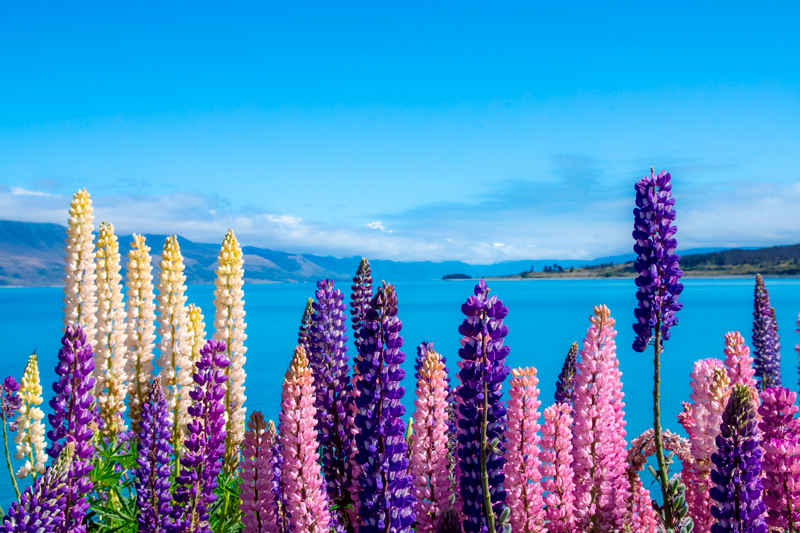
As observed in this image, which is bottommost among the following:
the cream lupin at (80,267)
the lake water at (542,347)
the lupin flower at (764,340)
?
the lake water at (542,347)

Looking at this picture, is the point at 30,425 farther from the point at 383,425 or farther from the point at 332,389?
the point at 383,425

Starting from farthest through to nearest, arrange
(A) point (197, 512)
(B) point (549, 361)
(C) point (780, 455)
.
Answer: (B) point (549, 361)
(A) point (197, 512)
(C) point (780, 455)

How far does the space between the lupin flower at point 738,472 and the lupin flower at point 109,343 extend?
20.1 ft

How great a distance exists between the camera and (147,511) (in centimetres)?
404

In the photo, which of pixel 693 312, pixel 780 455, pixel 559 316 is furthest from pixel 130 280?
pixel 693 312

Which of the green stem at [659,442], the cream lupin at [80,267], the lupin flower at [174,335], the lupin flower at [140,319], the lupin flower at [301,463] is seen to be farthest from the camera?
the lupin flower at [140,319]

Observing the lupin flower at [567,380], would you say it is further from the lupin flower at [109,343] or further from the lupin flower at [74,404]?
the lupin flower at [109,343]

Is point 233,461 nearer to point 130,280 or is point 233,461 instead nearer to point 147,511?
point 147,511

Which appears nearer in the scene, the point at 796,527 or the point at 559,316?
the point at 796,527

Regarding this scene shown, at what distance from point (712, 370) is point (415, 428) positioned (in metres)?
2.11

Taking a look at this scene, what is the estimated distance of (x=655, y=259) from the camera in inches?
159

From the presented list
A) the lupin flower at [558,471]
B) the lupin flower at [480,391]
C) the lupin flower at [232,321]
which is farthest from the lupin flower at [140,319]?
the lupin flower at [558,471]

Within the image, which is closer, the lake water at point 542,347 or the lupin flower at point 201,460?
the lupin flower at point 201,460

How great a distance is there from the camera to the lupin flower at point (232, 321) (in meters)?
5.60
